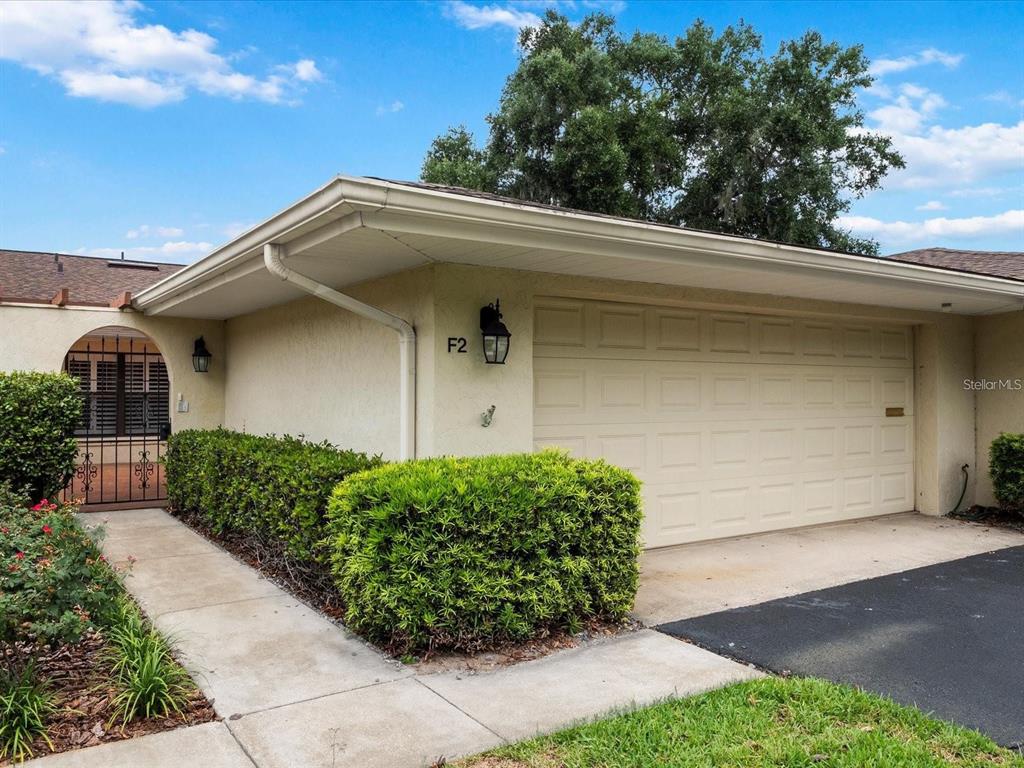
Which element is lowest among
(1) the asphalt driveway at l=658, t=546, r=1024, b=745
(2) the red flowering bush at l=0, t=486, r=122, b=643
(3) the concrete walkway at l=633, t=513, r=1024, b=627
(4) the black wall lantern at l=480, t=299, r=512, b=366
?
(3) the concrete walkway at l=633, t=513, r=1024, b=627

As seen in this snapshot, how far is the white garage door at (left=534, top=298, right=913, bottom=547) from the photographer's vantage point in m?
6.17

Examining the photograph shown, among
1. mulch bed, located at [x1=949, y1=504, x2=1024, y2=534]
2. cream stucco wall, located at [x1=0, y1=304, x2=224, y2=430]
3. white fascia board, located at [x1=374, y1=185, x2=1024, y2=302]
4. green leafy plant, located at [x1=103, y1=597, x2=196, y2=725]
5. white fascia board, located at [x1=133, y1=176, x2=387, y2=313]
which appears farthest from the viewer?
cream stucco wall, located at [x1=0, y1=304, x2=224, y2=430]

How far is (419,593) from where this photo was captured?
3779 millimetres

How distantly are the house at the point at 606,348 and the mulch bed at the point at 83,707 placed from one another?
7.79 feet

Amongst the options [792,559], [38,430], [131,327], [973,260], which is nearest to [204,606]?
[38,430]

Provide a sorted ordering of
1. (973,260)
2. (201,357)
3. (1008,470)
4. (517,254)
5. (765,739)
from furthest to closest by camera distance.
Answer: (973,260)
(201,357)
(1008,470)
(517,254)
(765,739)

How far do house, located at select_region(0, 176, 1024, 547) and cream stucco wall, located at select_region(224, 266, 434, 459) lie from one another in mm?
30

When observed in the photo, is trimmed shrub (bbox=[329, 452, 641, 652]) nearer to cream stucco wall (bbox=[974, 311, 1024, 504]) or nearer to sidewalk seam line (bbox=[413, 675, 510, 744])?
sidewalk seam line (bbox=[413, 675, 510, 744])

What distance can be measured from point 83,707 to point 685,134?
18.5 m

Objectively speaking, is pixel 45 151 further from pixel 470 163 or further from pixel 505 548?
pixel 505 548

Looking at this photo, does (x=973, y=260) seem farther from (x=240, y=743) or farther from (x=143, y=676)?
(x=143, y=676)

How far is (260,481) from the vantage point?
5.83 meters

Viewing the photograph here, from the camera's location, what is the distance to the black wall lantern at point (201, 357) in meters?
9.59

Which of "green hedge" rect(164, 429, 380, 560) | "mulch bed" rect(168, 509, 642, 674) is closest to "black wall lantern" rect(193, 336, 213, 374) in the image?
"green hedge" rect(164, 429, 380, 560)
